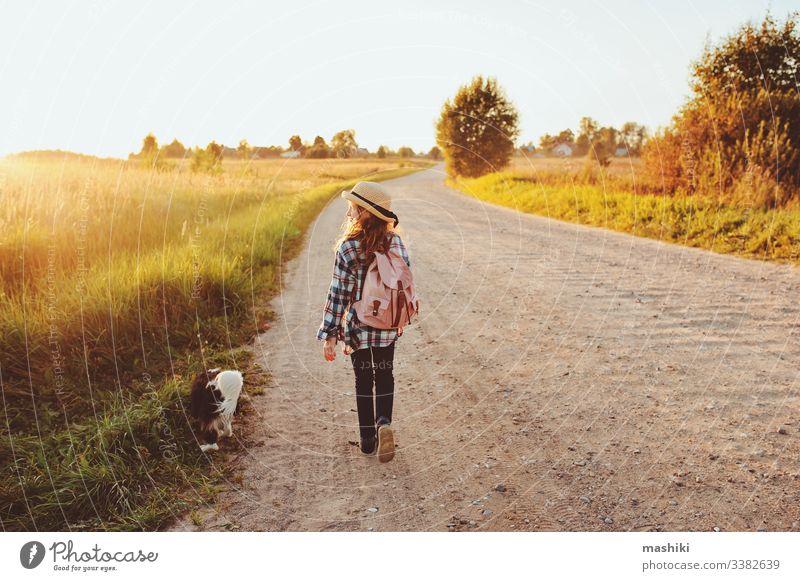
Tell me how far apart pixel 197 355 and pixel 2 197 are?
137 inches

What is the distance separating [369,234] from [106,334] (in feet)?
9.78

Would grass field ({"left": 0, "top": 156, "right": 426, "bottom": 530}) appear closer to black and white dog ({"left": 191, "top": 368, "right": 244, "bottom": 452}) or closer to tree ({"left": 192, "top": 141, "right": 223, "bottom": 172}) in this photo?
black and white dog ({"left": 191, "top": 368, "right": 244, "bottom": 452})

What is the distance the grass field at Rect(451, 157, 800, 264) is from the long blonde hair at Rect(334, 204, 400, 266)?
24.2 feet

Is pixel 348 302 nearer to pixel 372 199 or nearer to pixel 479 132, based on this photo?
pixel 372 199

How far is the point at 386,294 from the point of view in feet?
12.0

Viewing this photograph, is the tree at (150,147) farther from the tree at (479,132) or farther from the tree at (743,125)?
the tree at (743,125)

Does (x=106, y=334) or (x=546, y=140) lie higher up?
(x=546, y=140)

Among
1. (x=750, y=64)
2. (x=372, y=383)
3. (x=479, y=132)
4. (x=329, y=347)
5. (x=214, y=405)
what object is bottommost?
(x=214, y=405)

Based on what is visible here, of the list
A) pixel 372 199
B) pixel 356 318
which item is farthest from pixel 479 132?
pixel 356 318

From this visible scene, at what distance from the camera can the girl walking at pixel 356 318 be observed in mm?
3672

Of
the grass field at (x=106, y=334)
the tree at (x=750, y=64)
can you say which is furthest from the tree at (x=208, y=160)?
the tree at (x=750, y=64)

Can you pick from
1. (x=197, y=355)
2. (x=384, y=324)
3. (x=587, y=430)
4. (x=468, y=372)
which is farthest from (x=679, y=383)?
(x=197, y=355)

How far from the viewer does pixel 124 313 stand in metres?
5.48

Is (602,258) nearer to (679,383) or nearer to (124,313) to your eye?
(679,383)
